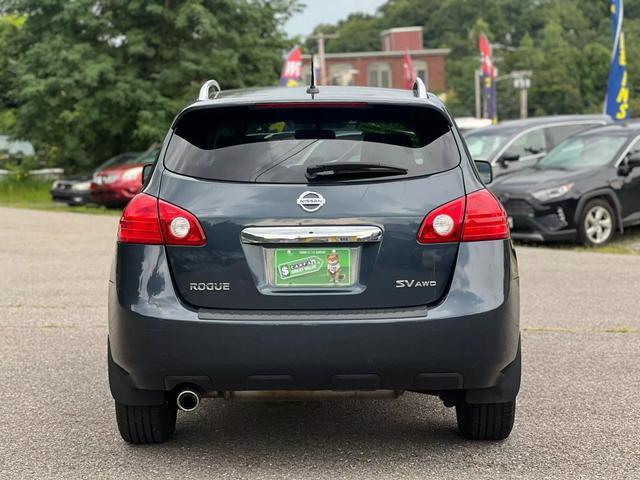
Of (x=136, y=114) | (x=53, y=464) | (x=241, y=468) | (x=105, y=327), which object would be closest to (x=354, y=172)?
(x=241, y=468)

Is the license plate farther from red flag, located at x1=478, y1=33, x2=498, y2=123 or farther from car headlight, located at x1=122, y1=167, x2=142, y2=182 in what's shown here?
red flag, located at x1=478, y1=33, x2=498, y2=123

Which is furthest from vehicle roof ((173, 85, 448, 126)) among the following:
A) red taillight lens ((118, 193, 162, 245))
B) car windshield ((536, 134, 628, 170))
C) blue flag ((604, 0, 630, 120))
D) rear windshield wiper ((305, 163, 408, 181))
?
blue flag ((604, 0, 630, 120))

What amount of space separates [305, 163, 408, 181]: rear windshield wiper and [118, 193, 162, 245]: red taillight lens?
657mm

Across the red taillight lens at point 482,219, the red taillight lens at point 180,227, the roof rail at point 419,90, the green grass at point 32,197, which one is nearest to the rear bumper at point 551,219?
the roof rail at point 419,90

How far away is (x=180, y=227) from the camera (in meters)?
4.61

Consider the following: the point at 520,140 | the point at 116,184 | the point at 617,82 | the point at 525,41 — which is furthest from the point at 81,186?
the point at 525,41

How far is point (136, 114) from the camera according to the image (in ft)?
106

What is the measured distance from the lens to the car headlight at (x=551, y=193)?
15.0m

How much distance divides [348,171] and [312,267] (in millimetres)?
452

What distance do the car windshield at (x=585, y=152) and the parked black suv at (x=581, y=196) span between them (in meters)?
0.01

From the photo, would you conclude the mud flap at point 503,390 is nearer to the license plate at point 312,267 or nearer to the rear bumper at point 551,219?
the license plate at point 312,267

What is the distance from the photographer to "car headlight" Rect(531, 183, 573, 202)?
15.0m

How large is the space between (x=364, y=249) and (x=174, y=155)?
94cm

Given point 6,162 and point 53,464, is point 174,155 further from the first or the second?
point 6,162
